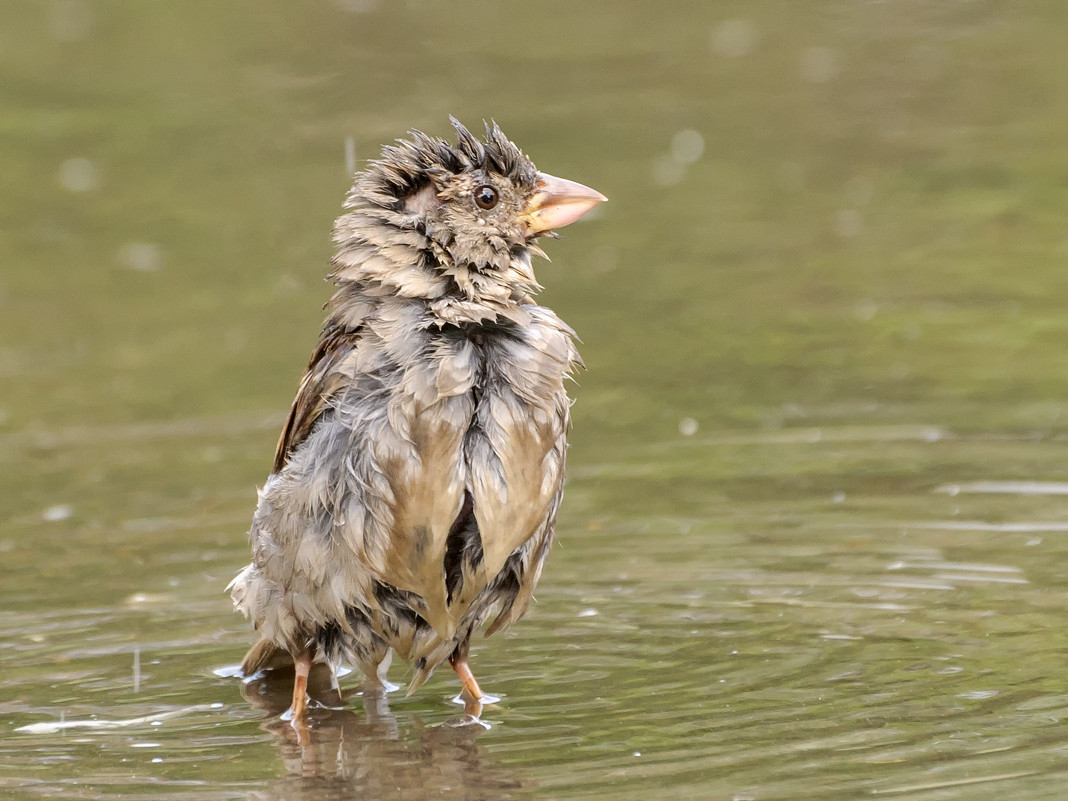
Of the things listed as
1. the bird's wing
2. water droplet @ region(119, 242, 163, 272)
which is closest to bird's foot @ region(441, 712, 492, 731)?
the bird's wing

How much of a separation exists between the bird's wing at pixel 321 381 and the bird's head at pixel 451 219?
176 millimetres

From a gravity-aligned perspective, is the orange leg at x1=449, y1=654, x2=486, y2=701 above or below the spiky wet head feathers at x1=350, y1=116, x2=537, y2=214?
below

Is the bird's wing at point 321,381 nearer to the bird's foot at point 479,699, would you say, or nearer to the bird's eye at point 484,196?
the bird's eye at point 484,196

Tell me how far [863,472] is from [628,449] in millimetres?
1100

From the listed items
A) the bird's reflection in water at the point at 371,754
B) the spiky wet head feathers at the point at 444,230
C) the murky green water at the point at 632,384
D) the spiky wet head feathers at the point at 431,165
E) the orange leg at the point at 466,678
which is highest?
the spiky wet head feathers at the point at 431,165

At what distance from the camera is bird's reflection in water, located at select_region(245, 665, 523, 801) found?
5.13m

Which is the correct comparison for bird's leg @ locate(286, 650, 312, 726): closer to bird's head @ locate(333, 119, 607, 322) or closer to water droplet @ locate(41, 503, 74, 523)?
bird's head @ locate(333, 119, 607, 322)

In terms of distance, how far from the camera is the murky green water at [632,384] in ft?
17.7

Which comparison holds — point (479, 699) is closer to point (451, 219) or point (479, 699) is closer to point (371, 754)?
point (371, 754)

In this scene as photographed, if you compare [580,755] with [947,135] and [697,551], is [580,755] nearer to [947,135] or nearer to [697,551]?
[697,551]

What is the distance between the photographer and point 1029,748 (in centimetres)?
493

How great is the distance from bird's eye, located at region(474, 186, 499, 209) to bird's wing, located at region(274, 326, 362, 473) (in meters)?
0.54

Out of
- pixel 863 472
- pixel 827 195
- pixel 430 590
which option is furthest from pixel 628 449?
pixel 827 195

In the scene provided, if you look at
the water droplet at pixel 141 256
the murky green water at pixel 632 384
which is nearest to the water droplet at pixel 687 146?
the murky green water at pixel 632 384
